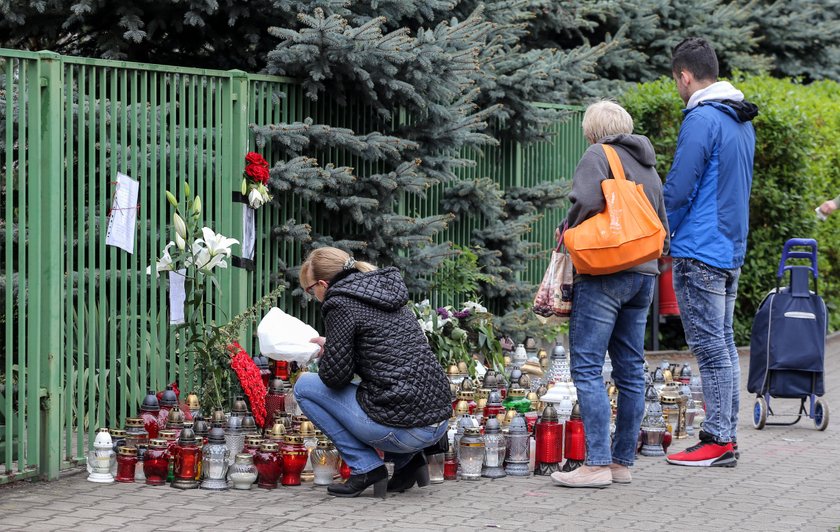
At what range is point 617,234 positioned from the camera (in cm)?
618

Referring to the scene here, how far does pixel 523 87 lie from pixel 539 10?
8.55 feet

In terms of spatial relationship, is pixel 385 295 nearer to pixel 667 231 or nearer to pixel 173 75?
pixel 667 231

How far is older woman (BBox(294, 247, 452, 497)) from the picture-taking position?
593 centimetres

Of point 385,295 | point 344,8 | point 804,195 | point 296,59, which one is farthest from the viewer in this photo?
point 804,195

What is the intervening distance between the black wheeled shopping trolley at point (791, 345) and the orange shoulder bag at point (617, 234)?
2.36 metres

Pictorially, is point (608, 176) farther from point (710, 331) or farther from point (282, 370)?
point (282, 370)

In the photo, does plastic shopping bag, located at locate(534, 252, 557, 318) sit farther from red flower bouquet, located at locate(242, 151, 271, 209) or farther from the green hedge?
the green hedge

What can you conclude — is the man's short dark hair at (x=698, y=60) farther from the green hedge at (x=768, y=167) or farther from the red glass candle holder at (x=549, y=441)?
the green hedge at (x=768, y=167)

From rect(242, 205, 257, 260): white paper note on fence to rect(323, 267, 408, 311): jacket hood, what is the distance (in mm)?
1878

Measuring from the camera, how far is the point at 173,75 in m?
7.25

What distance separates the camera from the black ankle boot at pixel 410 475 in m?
6.25

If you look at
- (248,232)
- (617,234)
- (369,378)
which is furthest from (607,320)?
(248,232)

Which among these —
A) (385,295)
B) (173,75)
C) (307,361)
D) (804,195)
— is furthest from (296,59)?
(804,195)

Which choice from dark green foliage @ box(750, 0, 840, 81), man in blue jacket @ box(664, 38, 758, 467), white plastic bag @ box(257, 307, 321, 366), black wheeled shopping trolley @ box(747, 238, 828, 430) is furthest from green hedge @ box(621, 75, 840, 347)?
white plastic bag @ box(257, 307, 321, 366)
